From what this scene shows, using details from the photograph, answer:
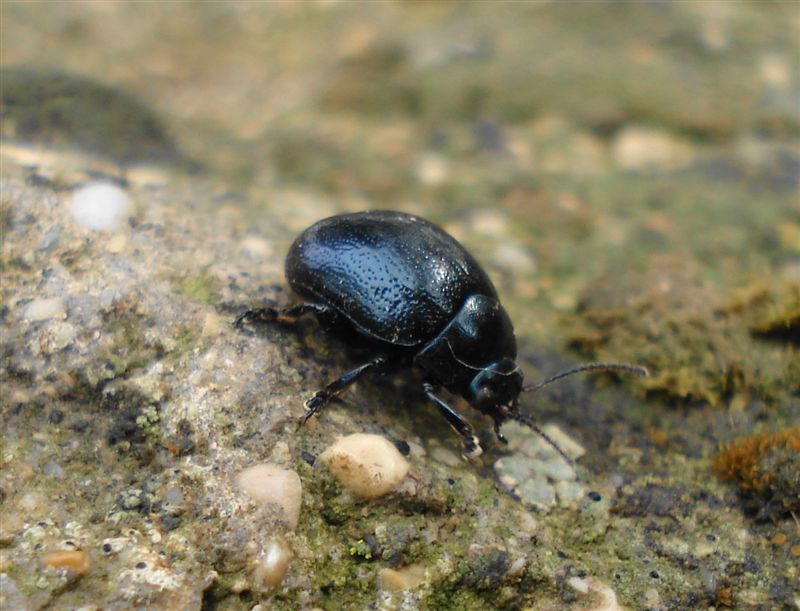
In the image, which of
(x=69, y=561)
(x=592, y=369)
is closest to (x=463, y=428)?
(x=592, y=369)

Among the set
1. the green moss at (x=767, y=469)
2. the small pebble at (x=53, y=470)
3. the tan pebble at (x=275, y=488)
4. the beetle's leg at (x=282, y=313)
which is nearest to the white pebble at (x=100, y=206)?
the beetle's leg at (x=282, y=313)

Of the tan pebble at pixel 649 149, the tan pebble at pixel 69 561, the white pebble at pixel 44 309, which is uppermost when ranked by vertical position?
the white pebble at pixel 44 309

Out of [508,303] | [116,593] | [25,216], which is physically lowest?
[508,303]

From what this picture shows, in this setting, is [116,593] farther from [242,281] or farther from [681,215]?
[681,215]

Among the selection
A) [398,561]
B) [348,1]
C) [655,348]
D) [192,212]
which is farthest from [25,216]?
[348,1]

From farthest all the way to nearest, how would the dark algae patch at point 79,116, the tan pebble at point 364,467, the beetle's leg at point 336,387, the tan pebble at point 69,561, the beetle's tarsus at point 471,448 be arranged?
the dark algae patch at point 79,116
the beetle's tarsus at point 471,448
the beetle's leg at point 336,387
the tan pebble at point 364,467
the tan pebble at point 69,561

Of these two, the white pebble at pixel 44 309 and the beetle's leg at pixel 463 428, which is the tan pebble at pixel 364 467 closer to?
the beetle's leg at pixel 463 428
